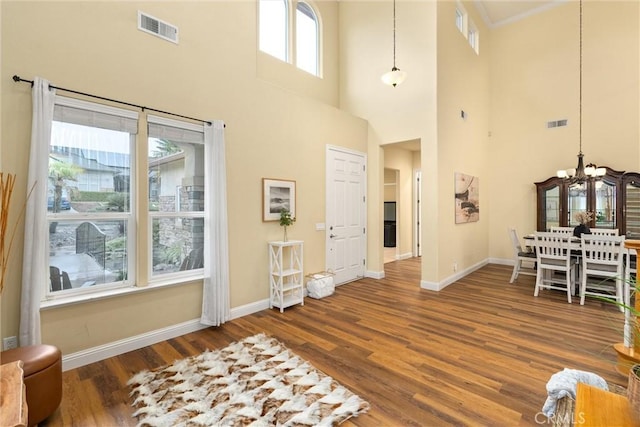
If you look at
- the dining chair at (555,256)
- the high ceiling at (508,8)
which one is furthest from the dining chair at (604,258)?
the high ceiling at (508,8)

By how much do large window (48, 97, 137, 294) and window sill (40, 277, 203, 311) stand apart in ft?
0.28

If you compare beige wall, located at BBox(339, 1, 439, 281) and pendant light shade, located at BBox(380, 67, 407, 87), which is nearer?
pendant light shade, located at BBox(380, 67, 407, 87)

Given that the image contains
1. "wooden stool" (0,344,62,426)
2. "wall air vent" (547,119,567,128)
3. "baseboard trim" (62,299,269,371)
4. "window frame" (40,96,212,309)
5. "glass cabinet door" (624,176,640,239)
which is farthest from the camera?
"wall air vent" (547,119,567,128)

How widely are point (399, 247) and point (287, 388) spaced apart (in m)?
6.17

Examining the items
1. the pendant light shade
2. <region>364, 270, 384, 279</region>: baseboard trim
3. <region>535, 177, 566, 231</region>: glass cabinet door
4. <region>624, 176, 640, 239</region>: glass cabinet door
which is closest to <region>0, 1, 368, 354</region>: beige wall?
the pendant light shade

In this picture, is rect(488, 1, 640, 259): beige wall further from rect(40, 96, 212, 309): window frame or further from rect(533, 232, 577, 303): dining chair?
rect(40, 96, 212, 309): window frame

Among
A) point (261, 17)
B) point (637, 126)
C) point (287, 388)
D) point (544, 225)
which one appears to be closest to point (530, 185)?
point (544, 225)

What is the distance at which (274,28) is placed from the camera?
16.8 feet

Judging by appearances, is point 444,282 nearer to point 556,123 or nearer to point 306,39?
point 556,123

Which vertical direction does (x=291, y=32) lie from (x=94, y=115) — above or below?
above

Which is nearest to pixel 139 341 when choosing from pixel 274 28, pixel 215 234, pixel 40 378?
pixel 40 378

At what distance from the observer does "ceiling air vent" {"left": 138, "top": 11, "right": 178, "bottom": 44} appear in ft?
10.0

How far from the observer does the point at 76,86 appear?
8.73 feet

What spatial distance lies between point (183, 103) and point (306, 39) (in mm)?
3408
